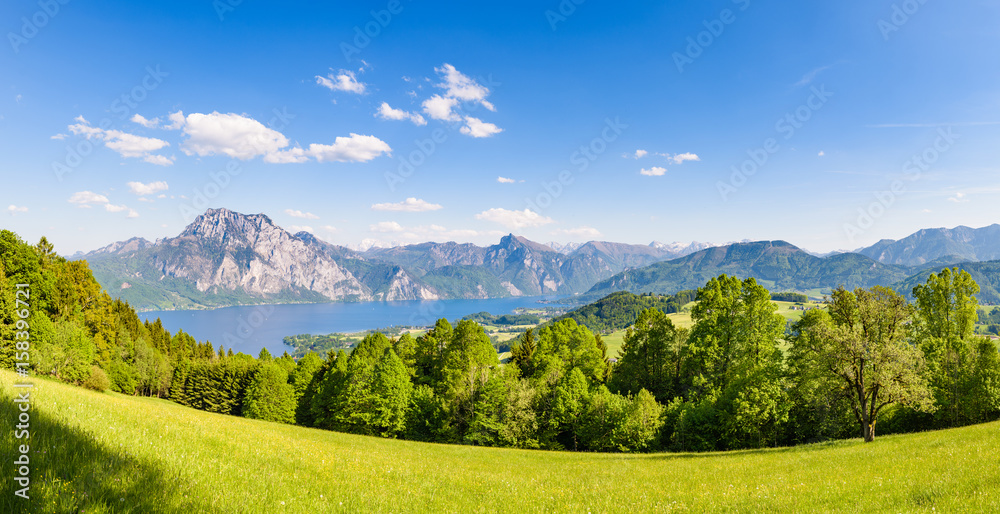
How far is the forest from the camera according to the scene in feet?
86.8

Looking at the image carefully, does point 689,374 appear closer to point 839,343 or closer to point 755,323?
point 755,323

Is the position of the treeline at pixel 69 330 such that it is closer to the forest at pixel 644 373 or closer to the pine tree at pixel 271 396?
the forest at pixel 644 373

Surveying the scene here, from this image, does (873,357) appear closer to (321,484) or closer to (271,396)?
(321,484)

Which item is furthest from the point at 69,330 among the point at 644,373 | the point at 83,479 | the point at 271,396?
the point at 644,373

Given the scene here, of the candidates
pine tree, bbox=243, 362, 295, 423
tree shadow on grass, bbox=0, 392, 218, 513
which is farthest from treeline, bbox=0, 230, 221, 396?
tree shadow on grass, bbox=0, 392, 218, 513

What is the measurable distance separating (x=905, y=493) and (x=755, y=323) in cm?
3189

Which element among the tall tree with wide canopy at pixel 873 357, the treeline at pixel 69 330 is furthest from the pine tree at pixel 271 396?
the tall tree with wide canopy at pixel 873 357

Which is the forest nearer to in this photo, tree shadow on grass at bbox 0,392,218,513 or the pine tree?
the pine tree

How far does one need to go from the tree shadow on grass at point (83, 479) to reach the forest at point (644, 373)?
31244 mm

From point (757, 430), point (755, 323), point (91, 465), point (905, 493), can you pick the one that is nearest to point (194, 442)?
point (91, 465)

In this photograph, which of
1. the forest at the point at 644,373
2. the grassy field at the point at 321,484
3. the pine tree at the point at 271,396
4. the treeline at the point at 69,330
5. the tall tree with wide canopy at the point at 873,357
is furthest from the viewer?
the pine tree at the point at 271,396

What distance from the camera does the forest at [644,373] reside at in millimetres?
26469

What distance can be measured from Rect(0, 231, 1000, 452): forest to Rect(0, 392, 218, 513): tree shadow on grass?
103ft

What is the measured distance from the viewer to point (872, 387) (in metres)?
24.7
